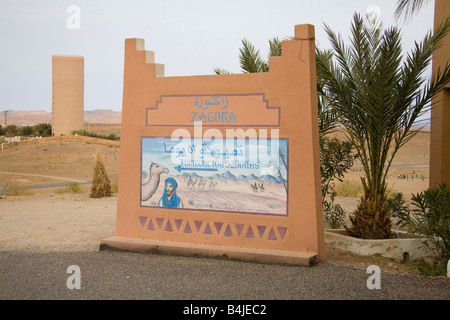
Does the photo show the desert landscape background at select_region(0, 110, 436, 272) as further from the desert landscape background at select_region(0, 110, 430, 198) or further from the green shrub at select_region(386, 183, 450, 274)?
the green shrub at select_region(386, 183, 450, 274)

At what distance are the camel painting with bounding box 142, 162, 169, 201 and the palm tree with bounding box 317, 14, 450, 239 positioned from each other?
345 cm

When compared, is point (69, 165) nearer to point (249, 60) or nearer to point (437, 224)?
point (249, 60)

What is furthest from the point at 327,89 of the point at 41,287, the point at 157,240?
the point at 41,287

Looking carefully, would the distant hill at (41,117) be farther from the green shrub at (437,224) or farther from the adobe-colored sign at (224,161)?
the green shrub at (437,224)

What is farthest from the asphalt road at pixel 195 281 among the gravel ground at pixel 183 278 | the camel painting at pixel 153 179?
the camel painting at pixel 153 179

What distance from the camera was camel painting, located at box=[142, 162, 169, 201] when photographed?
9.35m

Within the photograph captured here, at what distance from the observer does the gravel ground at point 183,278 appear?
268 inches

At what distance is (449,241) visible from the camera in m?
7.93

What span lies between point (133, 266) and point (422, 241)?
4.92 metres

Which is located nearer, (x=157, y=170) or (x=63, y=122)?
(x=157, y=170)

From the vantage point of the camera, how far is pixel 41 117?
12544cm

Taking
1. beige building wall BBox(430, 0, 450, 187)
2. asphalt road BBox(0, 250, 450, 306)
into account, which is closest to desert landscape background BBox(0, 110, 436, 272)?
asphalt road BBox(0, 250, 450, 306)

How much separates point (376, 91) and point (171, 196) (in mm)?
4112
